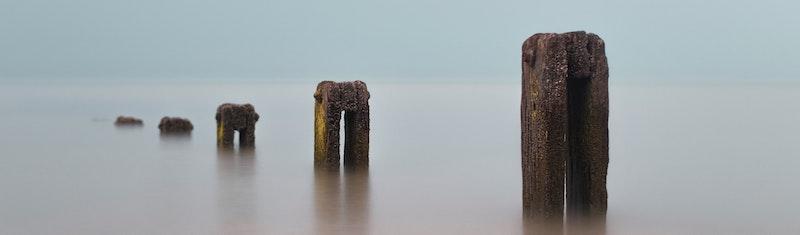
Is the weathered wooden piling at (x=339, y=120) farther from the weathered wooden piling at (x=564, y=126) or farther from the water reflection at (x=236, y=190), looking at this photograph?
the weathered wooden piling at (x=564, y=126)

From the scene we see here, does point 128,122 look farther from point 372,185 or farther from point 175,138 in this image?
point 372,185

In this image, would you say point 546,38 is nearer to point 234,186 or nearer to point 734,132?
point 234,186

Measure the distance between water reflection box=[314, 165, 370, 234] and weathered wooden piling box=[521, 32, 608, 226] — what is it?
177 cm

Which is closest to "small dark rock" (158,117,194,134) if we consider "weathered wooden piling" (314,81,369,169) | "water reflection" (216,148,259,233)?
"water reflection" (216,148,259,233)

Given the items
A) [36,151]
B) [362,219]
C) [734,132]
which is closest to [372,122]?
[734,132]

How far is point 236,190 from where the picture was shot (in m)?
12.9

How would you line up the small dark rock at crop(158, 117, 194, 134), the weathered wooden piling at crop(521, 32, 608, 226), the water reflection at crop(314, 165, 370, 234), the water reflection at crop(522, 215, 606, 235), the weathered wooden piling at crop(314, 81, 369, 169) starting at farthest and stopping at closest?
the small dark rock at crop(158, 117, 194, 134) → the weathered wooden piling at crop(314, 81, 369, 169) → the water reflection at crop(314, 165, 370, 234) → the water reflection at crop(522, 215, 606, 235) → the weathered wooden piling at crop(521, 32, 608, 226)

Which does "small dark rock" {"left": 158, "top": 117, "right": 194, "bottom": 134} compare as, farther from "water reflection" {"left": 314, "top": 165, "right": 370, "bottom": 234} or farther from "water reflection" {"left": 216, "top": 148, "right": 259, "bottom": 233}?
"water reflection" {"left": 314, "top": 165, "right": 370, "bottom": 234}

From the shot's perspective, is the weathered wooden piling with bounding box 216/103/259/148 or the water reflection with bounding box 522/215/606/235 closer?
the water reflection with bounding box 522/215/606/235

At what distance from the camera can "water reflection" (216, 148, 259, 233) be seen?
10.2 metres

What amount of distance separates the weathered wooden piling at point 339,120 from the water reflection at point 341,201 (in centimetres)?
20

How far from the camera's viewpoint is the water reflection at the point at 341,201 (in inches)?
397

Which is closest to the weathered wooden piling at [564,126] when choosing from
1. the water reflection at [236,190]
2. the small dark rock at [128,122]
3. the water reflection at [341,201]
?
the water reflection at [341,201]

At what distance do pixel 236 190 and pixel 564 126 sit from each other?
5.28 meters
